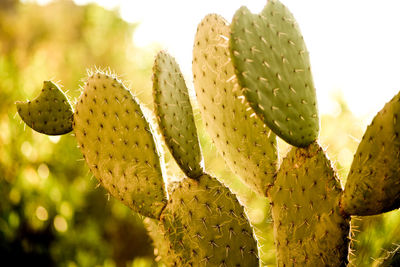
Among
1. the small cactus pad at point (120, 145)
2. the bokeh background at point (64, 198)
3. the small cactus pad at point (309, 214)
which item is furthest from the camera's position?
the bokeh background at point (64, 198)

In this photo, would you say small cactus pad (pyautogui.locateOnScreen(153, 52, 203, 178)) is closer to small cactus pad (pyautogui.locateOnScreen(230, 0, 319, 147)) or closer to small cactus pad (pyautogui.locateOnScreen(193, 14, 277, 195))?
small cactus pad (pyautogui.locateOnScreen(193, 14, 277, 195))

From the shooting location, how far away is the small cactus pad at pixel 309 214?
857mm

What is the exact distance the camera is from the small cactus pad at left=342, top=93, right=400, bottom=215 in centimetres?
73

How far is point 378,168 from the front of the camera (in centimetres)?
75

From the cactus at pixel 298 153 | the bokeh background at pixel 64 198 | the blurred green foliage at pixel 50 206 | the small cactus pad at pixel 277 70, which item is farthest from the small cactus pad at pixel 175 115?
the blurred green foliage at pixel 50 206

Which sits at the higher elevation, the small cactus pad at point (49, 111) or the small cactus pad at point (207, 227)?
the small cactus pad at point (49, 111)

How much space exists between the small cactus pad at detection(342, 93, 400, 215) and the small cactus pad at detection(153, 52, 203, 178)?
352 millimetres

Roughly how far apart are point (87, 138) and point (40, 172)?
89.4 inches

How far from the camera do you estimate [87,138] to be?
1.04m

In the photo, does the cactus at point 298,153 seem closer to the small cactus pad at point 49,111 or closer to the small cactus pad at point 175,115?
the small cactus pad at point 175,115

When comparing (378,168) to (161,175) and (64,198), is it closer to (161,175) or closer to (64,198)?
(161,175)

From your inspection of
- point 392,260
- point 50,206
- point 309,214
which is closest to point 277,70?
point 309,214

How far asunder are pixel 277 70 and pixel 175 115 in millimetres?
264

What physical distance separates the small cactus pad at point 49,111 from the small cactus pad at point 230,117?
350 mm
